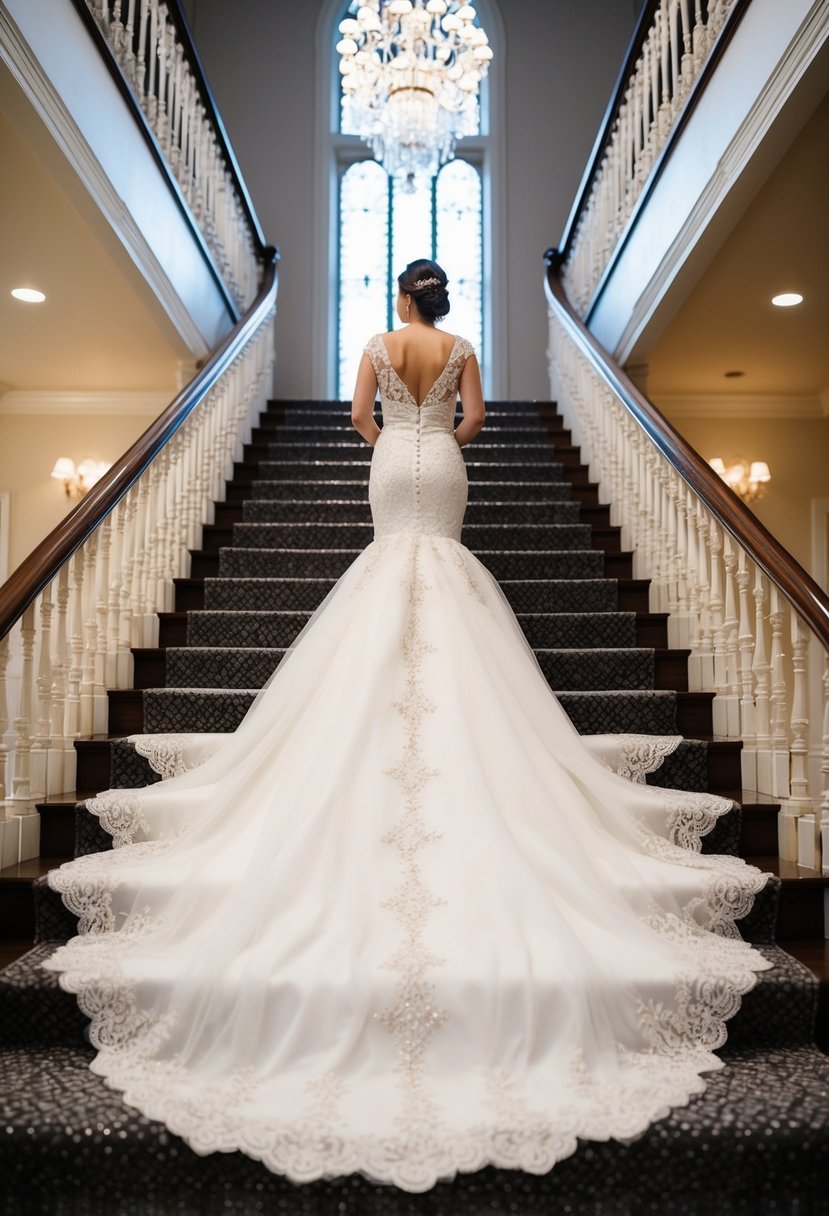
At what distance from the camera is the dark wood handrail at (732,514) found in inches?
118

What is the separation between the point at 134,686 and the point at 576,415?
3877mm

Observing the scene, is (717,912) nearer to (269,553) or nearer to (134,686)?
(134,686)

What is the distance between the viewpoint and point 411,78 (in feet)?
22.8

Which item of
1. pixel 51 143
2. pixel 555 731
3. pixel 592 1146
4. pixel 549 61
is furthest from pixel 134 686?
pixel 549 61

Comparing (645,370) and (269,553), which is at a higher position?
(645,370)

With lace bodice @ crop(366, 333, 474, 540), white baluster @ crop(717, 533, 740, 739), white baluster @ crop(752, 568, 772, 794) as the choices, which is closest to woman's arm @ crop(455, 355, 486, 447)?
lace bodice @ crop(366, 333, 474, 540)

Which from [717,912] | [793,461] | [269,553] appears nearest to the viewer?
[717,912]

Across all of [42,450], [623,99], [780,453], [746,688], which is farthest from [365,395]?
[780,453]

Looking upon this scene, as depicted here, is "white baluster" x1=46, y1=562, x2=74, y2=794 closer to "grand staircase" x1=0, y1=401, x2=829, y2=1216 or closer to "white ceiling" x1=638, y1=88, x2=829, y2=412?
"grand staircase" x1=0, y1=401, x2=829, y2=1216

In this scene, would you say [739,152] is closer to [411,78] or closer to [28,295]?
[411,78]

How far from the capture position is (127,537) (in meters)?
4.18

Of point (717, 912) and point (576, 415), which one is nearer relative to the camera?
point (717, 912)

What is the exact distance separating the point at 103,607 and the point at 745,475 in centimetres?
567

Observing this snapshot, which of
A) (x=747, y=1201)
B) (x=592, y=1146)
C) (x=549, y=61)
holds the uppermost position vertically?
(x=549, y=61)
